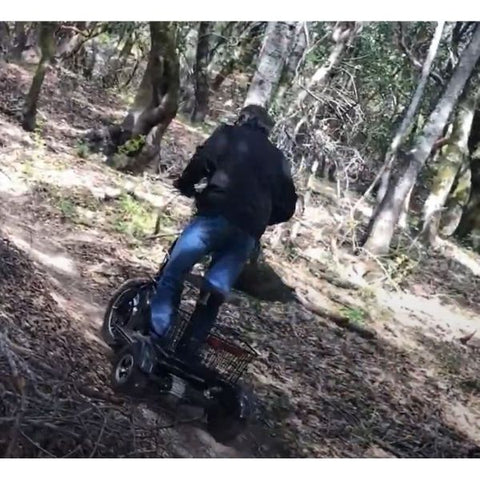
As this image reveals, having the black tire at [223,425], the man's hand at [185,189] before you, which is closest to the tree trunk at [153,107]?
the man's hand at [185,189]

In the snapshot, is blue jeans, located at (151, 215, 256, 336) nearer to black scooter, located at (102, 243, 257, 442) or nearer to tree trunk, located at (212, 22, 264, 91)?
black scooter, located at (102, 243, 257, 442)

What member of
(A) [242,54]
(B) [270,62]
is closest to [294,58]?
(B) [270,62]

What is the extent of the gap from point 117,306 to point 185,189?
516 millimetres

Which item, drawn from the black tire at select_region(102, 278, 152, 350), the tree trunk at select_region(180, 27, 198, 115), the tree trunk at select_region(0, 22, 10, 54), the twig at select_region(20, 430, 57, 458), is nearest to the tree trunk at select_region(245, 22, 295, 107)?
the tree trunk at select_region(180, 27, 198, 115)

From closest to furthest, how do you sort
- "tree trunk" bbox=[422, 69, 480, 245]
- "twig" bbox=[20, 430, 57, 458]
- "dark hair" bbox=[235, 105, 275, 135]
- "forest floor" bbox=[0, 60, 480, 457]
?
"twig" bbox=[20, 430, 57, 458]
"forest floor" bbox=[0, 60, 480, 457]
"dark hair" bbox=[235, 105, 275, 135]
"tree trunk" bbox=[422, 69, 480, 245]

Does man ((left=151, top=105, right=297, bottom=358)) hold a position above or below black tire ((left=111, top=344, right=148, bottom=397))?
above

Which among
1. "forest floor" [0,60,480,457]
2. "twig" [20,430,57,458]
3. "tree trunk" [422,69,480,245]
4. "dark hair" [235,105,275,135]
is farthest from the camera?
"tree trunk" [422,69,480,245]

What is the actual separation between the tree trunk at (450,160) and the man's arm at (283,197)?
0.56 metres

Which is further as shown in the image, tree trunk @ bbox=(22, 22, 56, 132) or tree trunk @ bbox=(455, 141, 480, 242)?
tree trunk @ bbox=(455, 141, 480, 242)

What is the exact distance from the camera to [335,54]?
322 centimetres

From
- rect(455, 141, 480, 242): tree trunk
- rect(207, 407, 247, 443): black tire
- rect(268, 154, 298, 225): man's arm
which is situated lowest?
rect(207, 407, 247, 443): black tire

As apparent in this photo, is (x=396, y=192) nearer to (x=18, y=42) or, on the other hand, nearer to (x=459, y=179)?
(x=459, y=179)

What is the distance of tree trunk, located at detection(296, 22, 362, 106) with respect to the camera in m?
3.21
